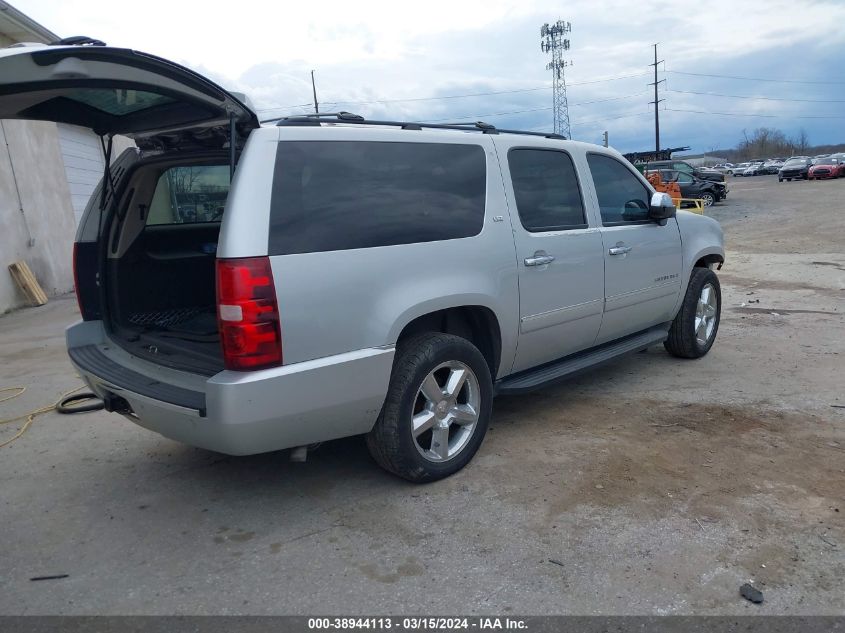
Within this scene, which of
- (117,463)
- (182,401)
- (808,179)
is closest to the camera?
(182,401)

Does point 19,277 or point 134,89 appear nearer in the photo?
point 134,89

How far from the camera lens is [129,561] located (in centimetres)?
304

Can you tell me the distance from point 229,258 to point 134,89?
0.83m

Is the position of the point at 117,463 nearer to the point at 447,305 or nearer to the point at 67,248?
the point at 447,305

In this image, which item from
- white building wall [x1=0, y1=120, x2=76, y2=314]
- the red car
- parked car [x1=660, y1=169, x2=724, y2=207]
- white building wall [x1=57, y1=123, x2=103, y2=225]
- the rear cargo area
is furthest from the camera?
the red car

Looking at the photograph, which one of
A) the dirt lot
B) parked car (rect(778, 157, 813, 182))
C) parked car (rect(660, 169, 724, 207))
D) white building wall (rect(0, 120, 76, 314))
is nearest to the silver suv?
the dirt lot

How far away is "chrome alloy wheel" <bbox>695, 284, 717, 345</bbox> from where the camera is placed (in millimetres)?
5930

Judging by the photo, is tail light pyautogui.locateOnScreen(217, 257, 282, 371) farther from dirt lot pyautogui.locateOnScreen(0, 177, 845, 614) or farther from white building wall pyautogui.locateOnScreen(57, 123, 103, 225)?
white building wall pyautogui.locateOnScreen(57, 123, 103, 225)

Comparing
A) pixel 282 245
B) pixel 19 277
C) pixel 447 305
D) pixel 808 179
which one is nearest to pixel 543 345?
pixel 447 305

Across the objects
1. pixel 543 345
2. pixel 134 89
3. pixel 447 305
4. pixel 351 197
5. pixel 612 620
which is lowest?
pixel 612 620

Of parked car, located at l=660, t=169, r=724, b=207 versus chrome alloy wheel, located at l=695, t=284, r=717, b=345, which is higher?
parked car, located at l=660, t=169, r=724, b=207

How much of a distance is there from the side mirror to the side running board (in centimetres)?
94

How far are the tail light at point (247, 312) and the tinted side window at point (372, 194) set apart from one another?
16cm

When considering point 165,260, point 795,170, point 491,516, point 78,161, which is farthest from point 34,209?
point 795,170
